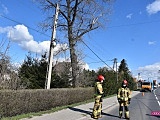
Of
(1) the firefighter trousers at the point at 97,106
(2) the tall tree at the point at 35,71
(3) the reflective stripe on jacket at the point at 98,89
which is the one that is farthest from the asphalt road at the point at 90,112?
(2) the tall tree at the point at 35,71

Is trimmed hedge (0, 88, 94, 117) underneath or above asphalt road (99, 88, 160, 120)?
above

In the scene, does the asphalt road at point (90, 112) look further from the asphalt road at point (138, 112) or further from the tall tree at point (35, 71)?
the tall tree at point (35, 71)

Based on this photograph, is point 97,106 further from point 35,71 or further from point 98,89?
point 35,71

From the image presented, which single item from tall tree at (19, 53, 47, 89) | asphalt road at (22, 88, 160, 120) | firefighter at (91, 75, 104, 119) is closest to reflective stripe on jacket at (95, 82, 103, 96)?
firefighter at (91, 75, 104, 119)

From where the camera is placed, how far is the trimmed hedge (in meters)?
11.1

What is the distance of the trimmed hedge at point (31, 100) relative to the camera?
11092 mm

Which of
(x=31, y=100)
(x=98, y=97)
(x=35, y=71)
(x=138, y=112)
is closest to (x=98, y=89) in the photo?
(x=98, y=97)

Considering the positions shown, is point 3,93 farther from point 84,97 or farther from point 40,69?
point 40,69

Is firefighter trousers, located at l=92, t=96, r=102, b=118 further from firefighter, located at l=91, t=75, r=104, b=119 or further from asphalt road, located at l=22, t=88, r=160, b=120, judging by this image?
asphalt road, located at l=22, t=88, r=160, b=120

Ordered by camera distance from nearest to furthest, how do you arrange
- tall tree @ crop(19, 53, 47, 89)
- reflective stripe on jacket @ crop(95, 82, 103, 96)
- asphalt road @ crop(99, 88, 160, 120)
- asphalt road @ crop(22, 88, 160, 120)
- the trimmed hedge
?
the trimmed hedge
asphalt road @ crop(22, 88, 160, 120)
reflective stripe on jacket @ crop(95, 82, 103, 96)
asphalt road @ crop(99, 88, 160, 120)
tall tree @ crop(19, 53, 47, 89)

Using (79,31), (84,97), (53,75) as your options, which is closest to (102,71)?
(79,31)

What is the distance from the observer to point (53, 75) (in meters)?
28.1

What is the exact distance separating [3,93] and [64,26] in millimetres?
21621

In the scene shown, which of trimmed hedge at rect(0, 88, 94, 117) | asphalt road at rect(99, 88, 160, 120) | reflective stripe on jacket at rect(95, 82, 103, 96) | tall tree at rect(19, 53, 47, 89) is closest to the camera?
trimmed hedge at rect(0, 88, 94, 117)
